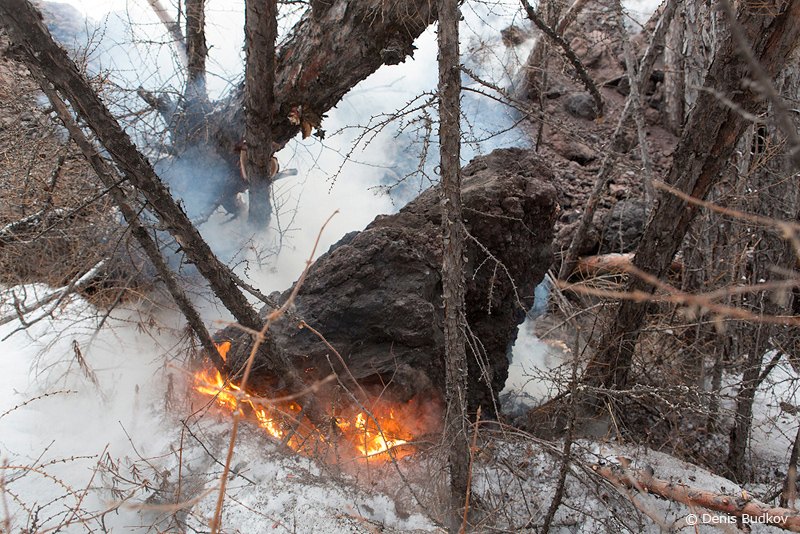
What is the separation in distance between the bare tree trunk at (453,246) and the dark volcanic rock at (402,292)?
81 centimetres

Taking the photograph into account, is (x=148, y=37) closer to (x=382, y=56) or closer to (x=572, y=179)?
(x=382, y=56)

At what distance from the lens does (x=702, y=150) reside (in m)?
3.96

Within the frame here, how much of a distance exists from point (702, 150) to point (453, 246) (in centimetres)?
197

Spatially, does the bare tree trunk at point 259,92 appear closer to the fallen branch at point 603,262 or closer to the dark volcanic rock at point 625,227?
the fallen branch at point 603,262

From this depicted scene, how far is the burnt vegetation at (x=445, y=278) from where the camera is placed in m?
3.64

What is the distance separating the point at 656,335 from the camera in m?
6.16

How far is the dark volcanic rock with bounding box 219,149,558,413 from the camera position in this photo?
4.72 m

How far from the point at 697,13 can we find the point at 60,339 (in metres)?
7.40

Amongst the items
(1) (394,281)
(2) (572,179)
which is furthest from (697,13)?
(1) (394,281)

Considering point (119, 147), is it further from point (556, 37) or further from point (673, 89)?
point (673, 89)

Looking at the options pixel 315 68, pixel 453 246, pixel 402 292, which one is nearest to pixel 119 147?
pixel 453 246

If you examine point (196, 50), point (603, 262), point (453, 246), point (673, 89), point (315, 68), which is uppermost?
point (673, 89)

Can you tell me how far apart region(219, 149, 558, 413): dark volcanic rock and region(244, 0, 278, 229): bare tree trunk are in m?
2.10

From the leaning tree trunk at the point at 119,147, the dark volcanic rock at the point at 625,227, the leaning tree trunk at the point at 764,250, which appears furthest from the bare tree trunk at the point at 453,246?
the dark volcanic rock at the point at 625,227
